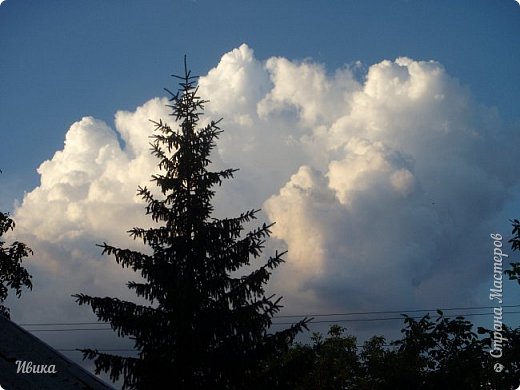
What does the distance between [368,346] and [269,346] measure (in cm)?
2957

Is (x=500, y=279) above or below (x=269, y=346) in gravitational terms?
above

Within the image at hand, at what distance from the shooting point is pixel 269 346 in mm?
14047

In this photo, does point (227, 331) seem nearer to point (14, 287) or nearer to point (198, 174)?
point (198, 174)

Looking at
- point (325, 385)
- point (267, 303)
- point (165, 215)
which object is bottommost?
point (325, 385)

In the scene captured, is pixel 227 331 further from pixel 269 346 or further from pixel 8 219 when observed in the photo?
pixel 8 219

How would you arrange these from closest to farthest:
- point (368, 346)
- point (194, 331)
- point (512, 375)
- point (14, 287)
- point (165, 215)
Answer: point (512, 375) → point (194, 331) → point (165, 215) → point (14, 287) → point (368, 346)

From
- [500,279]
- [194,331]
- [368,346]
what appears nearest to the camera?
[500,279]

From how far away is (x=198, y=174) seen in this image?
16156 millimetres

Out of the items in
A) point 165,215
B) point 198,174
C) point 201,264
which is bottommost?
point 201,264

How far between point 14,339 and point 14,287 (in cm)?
1687

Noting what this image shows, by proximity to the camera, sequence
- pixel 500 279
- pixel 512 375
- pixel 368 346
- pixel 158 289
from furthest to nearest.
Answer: pixel 368 346
pixel 158 289
pixel 500 279
pixel 512 375

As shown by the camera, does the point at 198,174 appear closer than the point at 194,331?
No

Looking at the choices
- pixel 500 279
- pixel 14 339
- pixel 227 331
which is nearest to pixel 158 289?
pixel 227 331

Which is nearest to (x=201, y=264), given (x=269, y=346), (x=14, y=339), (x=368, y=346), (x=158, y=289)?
(x=158, y=289)
